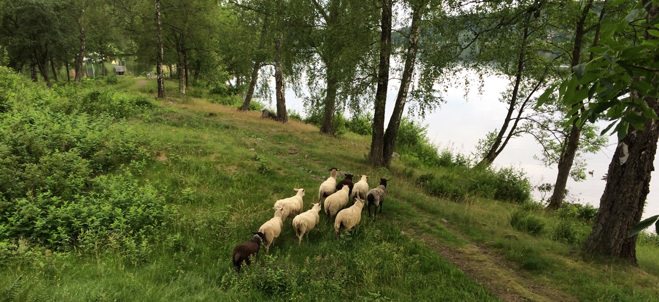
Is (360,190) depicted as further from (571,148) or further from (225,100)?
(225,100)

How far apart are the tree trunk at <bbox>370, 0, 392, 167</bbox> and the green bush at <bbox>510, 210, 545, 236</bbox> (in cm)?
642

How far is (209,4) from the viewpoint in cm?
3080

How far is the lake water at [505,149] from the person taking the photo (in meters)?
18.4

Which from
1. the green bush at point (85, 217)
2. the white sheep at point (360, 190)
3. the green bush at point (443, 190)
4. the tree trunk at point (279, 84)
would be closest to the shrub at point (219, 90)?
the tree trunk at point (279, 84)

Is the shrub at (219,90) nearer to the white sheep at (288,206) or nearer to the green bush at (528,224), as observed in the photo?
the white sheep at (288,206)

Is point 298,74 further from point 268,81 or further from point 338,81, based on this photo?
point 338,81

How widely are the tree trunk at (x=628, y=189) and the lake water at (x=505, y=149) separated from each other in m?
4.69

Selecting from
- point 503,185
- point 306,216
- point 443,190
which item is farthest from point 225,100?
point 306,216

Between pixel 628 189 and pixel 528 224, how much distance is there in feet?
10.0

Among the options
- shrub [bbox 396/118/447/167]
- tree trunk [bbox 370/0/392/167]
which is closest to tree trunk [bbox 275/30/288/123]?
shrub [bbox 396/118/447/167]

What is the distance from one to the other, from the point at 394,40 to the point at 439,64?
3.44 metres

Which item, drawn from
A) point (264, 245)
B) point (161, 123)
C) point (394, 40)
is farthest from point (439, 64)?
point (161, 123)

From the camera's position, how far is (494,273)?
20.7 feet

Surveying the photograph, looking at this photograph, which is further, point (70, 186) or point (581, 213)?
point (581, 213)
